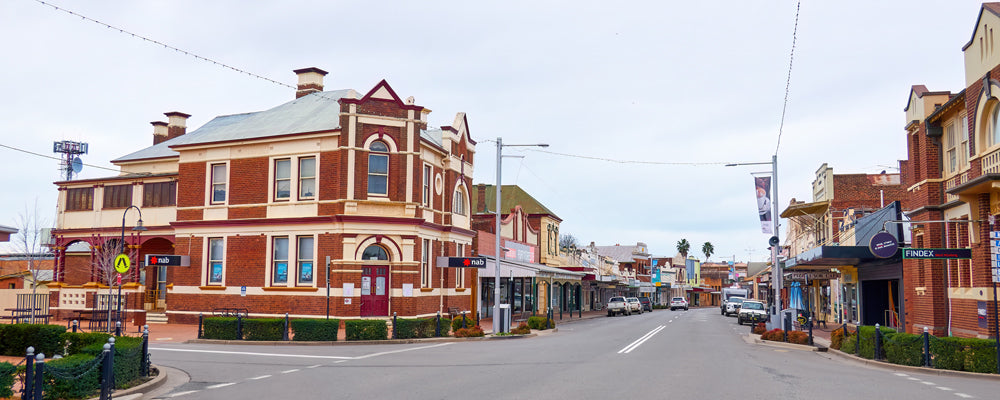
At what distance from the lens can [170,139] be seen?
40.2 meters

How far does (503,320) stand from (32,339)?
1579cm

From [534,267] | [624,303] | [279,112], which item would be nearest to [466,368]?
[279,112]

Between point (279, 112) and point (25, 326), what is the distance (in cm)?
1798

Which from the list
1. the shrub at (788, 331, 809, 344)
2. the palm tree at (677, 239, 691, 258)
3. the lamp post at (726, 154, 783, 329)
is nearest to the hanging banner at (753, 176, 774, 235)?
the lamp post at (726, 154, 783, 329)

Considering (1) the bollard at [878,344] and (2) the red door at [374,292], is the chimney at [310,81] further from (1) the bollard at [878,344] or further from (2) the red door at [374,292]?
(1) the bollard at [878,344]

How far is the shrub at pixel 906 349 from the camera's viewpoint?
57.2 feet

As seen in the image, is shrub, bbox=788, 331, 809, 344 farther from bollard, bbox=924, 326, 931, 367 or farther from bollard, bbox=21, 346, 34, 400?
bollard, bbox=21, 346, 34, 400

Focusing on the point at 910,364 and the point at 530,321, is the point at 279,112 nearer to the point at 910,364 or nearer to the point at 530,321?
the point at 530,321

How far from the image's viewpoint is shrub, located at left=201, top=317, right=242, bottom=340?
23.6 metres

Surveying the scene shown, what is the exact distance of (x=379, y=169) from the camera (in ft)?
98.3

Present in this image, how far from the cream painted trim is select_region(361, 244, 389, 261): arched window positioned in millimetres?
19507

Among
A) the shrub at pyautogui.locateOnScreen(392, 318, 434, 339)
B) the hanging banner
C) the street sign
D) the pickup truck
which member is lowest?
the pickup truck

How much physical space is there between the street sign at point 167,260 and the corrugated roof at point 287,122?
4.64 metres

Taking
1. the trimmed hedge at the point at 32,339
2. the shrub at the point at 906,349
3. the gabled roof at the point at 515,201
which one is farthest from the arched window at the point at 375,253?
the gabled roof at the point at 515,201
